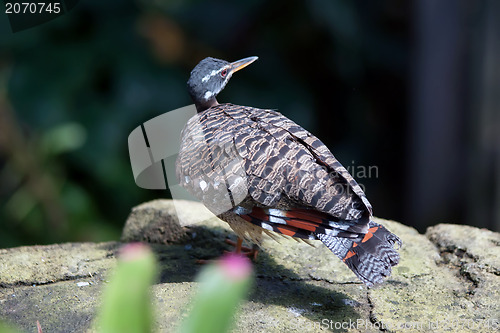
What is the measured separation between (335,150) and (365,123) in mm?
Answer: 537

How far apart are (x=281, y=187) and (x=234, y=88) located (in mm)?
2759

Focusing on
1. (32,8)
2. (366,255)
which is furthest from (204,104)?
(32,8)

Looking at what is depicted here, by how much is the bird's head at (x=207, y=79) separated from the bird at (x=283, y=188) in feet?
1.71

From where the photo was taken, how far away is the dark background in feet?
16.1

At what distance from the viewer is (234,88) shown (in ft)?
17.5

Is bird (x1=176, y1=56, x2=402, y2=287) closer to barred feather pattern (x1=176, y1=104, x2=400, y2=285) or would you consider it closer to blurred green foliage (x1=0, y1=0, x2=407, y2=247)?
barred feather pattern (x1=176, y1=104, x2=400, y2=285)

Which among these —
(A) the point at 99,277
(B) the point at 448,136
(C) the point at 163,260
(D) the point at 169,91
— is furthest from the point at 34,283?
(B) the point at 448,136

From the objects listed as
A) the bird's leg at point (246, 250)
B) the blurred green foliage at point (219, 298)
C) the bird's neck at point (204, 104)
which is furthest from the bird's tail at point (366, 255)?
the blurred green foliage at point (219, 298)

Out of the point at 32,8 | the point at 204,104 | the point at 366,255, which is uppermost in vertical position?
the point at 32,8

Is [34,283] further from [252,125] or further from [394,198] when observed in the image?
[394,198]

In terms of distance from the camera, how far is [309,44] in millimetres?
5613

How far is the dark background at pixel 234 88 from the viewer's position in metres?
4.89

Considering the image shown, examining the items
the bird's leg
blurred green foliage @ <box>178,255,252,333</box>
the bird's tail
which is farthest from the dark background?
blurred green foliage @ <box>178,255,252,333</box>

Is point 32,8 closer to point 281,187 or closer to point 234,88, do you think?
point 234,88
